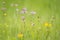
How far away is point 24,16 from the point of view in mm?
2418

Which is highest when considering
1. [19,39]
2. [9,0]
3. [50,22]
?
[9,0]

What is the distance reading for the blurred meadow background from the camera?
2290 mm

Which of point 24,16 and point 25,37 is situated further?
point 24,16

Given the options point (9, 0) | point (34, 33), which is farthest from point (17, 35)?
point (9, 0)

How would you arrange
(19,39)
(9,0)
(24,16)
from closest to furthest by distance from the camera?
(19,39)
(24,16)
(9,0)

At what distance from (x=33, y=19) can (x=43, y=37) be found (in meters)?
0.27

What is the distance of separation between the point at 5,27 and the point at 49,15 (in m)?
0.56

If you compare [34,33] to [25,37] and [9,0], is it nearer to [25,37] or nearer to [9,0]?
[25,37]

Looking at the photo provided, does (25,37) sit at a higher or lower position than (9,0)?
lower

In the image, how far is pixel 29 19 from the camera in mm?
2400

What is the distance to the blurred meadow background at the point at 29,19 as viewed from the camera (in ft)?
7.51

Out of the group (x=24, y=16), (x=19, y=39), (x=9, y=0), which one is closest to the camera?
(x=19, y=39)

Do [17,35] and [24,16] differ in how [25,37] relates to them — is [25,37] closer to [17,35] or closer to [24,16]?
[17,35]

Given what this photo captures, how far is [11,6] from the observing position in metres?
2.54
